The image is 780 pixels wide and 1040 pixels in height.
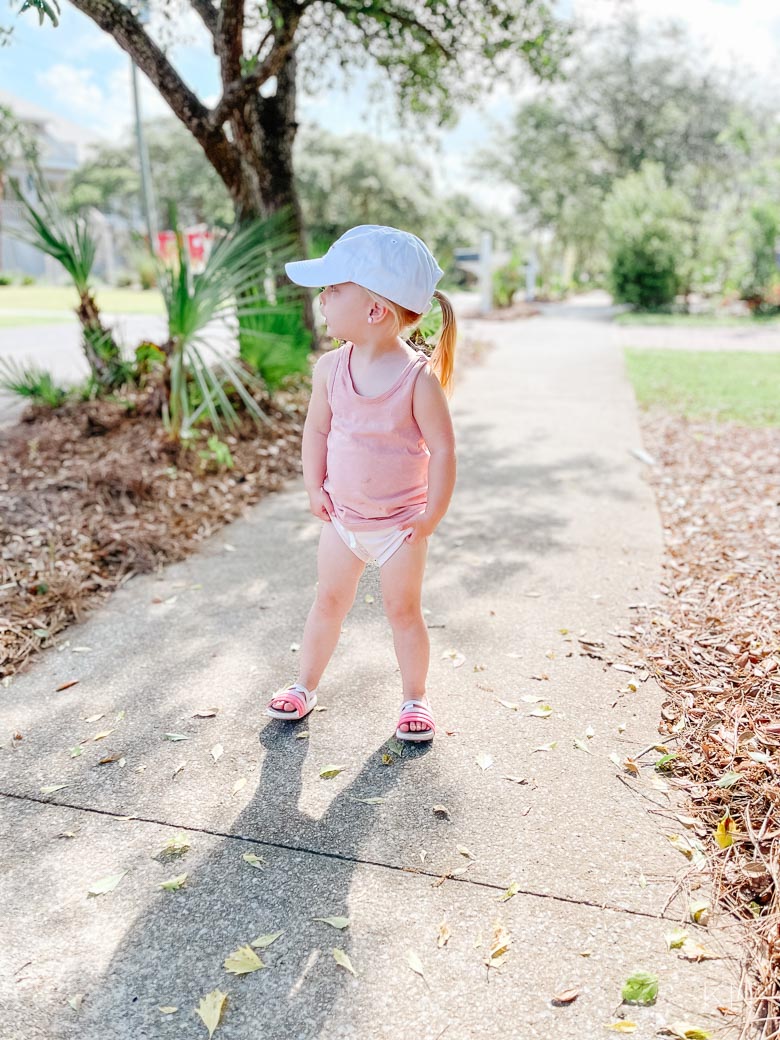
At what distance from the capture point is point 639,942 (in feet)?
5.70

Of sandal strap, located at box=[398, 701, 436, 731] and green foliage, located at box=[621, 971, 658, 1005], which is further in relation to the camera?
sandal strap, located at box=[398, 701, 436, 731]

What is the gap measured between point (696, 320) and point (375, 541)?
16.5 metres

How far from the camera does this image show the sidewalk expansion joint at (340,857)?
1839 mm

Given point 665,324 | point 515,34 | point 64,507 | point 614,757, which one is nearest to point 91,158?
point 665,324

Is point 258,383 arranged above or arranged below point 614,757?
above

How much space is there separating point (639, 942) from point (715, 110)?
35.1 meters

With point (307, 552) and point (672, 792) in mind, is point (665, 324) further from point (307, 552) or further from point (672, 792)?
point (672, 792)

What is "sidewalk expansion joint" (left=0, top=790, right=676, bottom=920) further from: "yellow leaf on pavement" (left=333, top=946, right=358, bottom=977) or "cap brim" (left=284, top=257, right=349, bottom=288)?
"cap brim" (left=284, top=257, right=349, bottom=288)

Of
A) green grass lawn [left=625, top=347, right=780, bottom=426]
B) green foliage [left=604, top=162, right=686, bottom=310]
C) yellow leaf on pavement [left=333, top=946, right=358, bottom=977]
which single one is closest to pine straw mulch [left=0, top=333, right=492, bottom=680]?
yellow leaf on pavement [left=333, top=946, right=358, bottom=977]

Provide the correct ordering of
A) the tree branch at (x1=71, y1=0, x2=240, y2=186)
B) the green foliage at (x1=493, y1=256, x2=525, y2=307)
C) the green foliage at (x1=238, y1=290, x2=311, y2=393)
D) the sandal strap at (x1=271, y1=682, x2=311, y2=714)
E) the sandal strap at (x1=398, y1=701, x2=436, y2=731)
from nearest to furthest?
the sandal strap at (x1=398, y1=701, x2=436, y2=731)
the sandal strap at (x1=271, y1=682, x2=311, y2=714)
the tree branch at (x1=71, y1=0, x2=240, y2=186)
the green foliage at (x1=238, y1=290, x2=311, y2=393)
the green foliage at (x1=493, y1=256, x2=525, y2=307)

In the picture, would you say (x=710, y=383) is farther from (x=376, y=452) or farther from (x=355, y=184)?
(x=355, y=184)

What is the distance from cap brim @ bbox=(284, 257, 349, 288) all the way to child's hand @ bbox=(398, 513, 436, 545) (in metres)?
0.66

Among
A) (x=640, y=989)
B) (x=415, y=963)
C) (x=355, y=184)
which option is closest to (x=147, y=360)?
(x=415, y=963)

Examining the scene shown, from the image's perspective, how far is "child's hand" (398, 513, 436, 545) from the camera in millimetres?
2293
